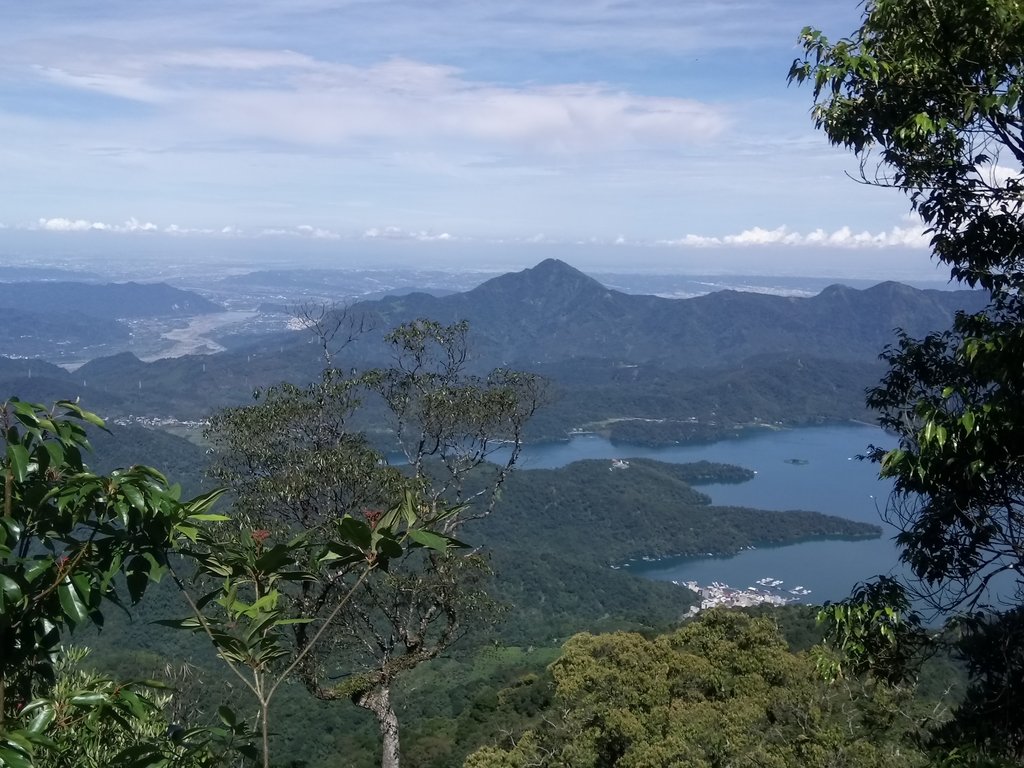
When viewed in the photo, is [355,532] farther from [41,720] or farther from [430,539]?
[41,720]

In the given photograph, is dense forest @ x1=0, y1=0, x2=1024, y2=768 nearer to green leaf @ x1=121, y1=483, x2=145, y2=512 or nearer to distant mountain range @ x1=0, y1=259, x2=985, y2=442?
green leaf @ x1=121, y1=483, x2=145, y2=512

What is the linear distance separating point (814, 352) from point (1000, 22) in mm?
159391

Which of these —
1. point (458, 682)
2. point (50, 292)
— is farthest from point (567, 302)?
point (458, 682)

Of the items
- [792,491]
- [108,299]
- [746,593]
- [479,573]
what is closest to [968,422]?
[479,573]

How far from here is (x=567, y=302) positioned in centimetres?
18012

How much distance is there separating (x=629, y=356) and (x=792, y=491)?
81.4m

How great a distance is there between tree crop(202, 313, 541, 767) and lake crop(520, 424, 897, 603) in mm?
23351

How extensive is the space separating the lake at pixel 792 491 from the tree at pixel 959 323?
2673cm

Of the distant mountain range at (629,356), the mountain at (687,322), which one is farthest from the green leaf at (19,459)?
the mountain at (687,322)

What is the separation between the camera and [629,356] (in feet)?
501

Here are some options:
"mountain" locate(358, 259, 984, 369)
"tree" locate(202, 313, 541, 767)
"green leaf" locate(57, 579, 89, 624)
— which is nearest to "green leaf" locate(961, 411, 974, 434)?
"green leaf" locate(57, 579, 89, 624)

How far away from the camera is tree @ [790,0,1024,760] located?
306cm

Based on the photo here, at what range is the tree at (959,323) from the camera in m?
3.06

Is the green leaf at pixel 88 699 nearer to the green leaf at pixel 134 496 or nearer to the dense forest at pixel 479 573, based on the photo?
the dense forest at pixel 479 573
